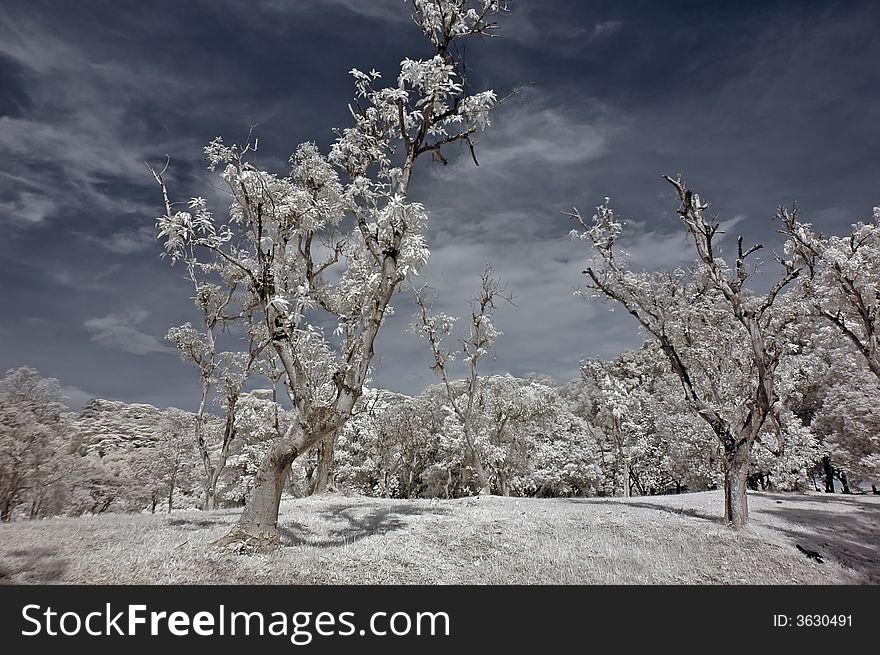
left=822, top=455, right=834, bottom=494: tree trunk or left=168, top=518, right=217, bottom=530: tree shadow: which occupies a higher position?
left=168, top=518, right=217, bottom=530: tree shadow

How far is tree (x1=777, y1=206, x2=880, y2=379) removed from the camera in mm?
18016

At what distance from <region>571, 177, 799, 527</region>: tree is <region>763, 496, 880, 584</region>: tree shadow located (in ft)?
6.51

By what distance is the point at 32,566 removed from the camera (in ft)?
27.5

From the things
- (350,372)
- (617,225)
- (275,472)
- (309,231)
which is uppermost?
(617,225)

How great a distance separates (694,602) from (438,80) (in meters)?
13.3

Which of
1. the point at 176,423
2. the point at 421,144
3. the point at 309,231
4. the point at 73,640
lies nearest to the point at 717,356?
the point at 421,144

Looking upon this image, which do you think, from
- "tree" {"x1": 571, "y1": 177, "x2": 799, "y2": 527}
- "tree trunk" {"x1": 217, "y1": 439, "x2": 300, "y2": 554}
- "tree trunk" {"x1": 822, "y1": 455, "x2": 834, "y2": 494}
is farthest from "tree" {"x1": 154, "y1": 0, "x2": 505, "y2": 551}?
"tree trunk" {"x1": 822, "y1": 455, "x2": 834, "y2": 494}

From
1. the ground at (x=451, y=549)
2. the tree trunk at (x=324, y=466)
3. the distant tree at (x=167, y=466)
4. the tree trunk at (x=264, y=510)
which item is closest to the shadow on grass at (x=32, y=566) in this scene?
the ground at (x=451, y=549)

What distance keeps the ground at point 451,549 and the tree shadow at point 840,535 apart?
80 millimetres

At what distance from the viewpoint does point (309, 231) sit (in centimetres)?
1523

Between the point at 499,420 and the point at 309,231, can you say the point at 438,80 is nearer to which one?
the point at 309,231

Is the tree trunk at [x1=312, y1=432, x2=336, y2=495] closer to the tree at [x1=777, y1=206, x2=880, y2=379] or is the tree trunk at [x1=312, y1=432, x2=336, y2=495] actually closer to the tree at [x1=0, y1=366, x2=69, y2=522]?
the tree at [x1=0, y1=366, x2=69, y2=522]

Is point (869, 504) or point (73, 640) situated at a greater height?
point (73, 640)

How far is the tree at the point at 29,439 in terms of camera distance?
21812 millimetres
